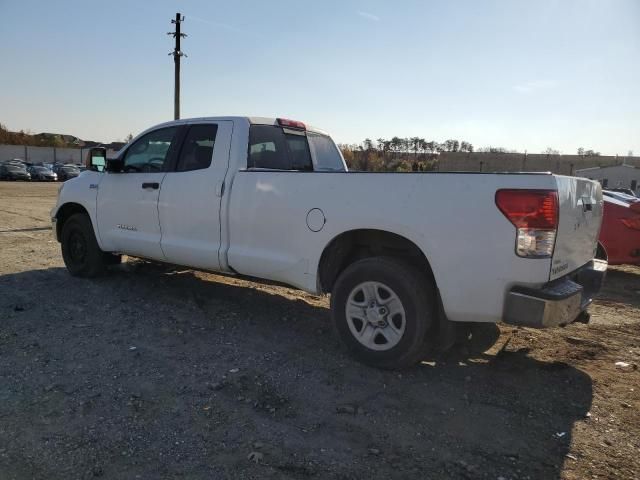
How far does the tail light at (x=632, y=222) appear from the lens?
7.80 metres

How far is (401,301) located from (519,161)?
54.6m

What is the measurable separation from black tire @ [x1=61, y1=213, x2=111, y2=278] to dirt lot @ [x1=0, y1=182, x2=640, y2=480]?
2.92 feet

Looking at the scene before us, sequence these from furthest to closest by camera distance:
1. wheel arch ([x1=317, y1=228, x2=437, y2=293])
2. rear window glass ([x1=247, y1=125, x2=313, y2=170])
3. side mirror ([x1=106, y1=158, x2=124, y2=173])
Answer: side mirror ([x1=106, y1=158, x2=124, y2=173]), rear window glass ([x1=247, y1=125, x2=313, y2=170]), wheel arch ([x1=317, y1=228, x2=437, y2=293])

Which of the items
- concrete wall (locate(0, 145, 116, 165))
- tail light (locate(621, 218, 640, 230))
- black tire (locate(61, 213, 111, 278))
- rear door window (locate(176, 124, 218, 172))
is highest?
concrete wall (locate(0, 145, 116, 165))

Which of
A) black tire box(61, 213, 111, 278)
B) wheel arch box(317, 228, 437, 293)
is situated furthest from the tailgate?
black tire box(61, 213, 111, 278)

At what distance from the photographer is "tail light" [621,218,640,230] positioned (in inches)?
307

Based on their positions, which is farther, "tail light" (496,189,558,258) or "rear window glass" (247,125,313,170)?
"rear window glass" (247,125,313,170)

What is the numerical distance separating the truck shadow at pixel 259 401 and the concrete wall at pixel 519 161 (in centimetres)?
4122

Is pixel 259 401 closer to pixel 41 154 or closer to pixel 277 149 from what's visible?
pixel 277 149

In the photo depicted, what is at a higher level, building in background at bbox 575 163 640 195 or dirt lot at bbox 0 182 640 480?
building in background at bbox 575 163 640 195

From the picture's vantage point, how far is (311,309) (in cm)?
567

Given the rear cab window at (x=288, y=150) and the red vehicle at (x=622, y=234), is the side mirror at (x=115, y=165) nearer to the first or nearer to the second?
the rear cab window at (x=288, y=150)

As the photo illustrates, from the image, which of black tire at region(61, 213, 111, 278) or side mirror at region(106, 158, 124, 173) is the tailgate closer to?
side mirror at region(106, 158, 124, 173)

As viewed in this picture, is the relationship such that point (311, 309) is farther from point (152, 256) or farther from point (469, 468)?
point (469, 468)
